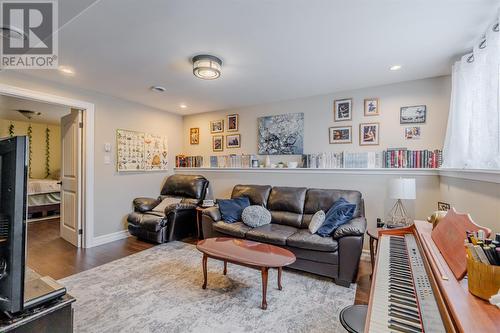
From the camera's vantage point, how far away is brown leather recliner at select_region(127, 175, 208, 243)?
12.3 ft

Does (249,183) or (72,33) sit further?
(249,183)

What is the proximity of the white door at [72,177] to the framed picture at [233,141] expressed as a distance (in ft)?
7.90

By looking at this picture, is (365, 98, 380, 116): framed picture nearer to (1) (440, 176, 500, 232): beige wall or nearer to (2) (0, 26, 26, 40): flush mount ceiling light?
(1) (440, 176, 500, 232): beige wall

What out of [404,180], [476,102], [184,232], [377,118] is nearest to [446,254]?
[476,102]

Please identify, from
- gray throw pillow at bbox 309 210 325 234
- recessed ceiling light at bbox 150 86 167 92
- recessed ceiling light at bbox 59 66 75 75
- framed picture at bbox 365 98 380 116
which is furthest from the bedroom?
framed picture at bbox 365 98 380 116

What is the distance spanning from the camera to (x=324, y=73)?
2.92 metres

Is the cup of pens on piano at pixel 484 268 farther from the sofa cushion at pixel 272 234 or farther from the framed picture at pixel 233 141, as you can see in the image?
the framed picture at pixel 233 141

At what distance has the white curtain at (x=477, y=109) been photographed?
5.07 ft

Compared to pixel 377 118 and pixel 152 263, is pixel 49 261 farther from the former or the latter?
pixel 377 118

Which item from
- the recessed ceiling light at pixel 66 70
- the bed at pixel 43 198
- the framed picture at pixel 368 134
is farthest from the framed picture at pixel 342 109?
the bed at pixel 43 198

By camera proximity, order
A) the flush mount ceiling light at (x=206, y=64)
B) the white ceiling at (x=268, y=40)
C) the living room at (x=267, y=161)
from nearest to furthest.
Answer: the living room at (x=267, y=161)
the white ceiling at (x=268, y=40)
the flush mount ceiling light at (x=206, y=64)

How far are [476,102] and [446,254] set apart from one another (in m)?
1.51

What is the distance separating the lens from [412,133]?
124 inches

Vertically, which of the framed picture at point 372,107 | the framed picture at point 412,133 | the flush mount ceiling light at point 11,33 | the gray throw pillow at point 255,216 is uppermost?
the flush mount ceiling light at point 11,33
